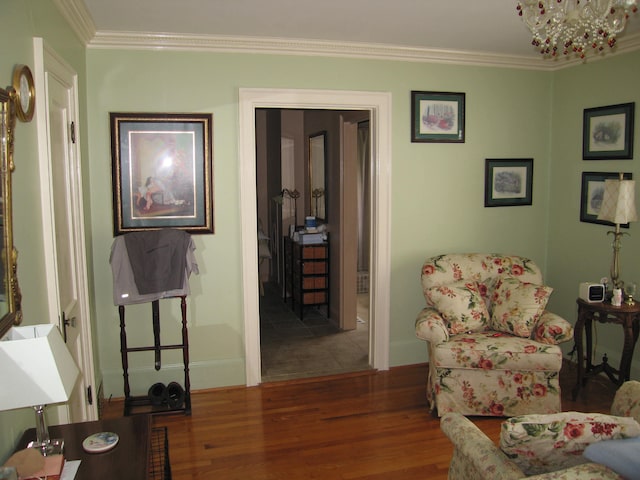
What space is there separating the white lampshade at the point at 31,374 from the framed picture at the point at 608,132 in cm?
405

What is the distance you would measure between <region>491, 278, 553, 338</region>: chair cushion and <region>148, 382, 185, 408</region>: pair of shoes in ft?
7.29

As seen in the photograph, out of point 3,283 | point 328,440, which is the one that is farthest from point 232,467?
point 3,283

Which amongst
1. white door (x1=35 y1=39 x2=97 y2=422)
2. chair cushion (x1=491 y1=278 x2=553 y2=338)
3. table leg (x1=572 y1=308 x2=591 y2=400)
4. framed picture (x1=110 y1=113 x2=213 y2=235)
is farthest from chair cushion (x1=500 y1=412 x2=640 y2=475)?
framed picture (x1=110 y1=113 x2=213 y2=235)

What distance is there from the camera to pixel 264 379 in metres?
4.37

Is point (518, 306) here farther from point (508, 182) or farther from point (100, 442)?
point (100, 442)

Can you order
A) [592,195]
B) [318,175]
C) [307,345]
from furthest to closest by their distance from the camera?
[318,175], [307,345], [592,195]

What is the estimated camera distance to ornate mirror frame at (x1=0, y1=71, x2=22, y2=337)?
1777 mm

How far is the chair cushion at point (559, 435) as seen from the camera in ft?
6.07

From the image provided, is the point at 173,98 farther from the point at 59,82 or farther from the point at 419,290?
the point at 419,290

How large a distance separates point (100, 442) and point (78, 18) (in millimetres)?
2414

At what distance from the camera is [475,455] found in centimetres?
212

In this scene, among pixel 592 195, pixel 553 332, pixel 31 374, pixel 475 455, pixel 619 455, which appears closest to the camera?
pixel 31 374

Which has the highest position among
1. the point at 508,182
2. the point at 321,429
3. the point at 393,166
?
the point at 393,166

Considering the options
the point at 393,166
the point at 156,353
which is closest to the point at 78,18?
the point at 156,353
